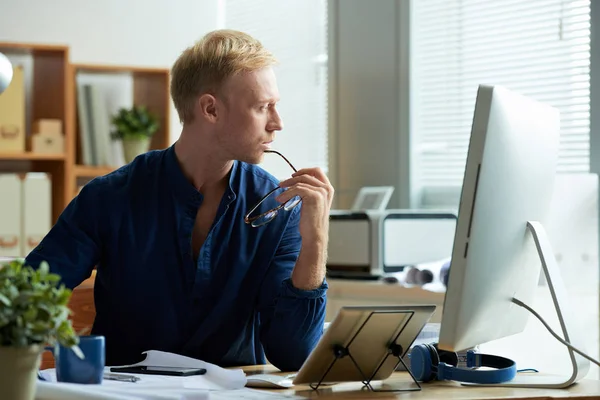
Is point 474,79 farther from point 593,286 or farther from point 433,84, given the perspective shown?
point 593,286

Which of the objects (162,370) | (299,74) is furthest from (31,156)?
(162,370)

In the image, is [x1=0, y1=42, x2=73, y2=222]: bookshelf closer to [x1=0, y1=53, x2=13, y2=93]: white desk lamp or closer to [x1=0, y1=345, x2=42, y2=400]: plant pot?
[x1=0, y1=53, x2=13, y2=93]: white desk lamp

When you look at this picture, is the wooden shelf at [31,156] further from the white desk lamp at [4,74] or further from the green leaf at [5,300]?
the green leaf at [5,300]

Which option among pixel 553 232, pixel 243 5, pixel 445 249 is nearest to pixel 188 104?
pixel 445 249

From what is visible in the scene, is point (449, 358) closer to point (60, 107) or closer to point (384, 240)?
point (384, 240)

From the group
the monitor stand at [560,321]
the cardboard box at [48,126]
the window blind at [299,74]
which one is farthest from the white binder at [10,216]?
the monitor stand at [560,321]

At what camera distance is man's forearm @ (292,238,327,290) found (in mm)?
1796

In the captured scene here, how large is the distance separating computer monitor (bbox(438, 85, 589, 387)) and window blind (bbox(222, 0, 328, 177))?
2.77 m

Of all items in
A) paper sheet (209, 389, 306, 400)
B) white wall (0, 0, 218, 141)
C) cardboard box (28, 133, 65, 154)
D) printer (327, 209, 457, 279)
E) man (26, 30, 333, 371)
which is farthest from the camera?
white wall (0, 0, 218, 141)

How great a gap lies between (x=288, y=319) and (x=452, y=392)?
1.64 feet

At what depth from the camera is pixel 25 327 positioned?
1.08 meters

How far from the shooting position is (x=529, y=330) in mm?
3451

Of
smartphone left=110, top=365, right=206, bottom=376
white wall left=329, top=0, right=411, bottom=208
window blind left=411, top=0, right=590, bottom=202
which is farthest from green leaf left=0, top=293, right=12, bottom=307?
white wall left=329, top=0, right=411, bottom=208

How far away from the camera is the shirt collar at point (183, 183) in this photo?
1944 millimetres
